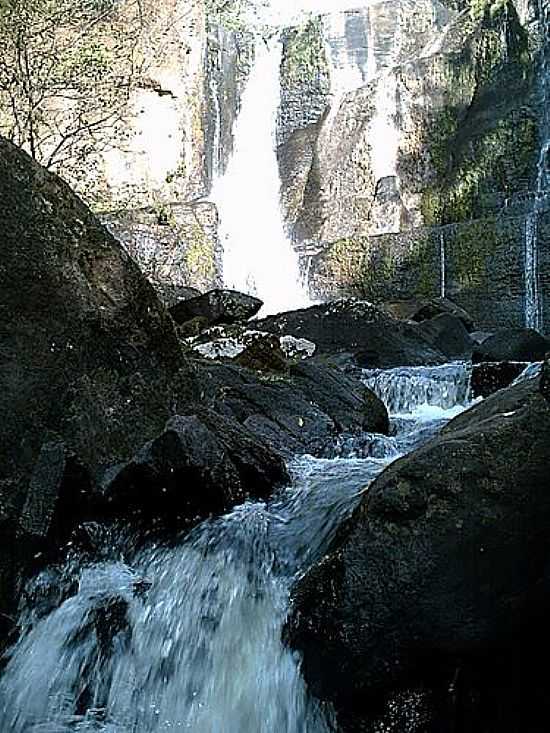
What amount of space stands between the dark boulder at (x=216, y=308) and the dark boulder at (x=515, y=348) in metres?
4.40

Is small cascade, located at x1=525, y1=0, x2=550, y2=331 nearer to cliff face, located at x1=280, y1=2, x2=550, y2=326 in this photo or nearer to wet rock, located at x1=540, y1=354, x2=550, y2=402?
cliff face, located at x1=280, y1=2, x2=550, y2=326

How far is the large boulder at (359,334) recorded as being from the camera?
12711mm

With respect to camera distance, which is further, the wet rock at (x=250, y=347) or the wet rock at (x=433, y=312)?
the wet rock at (x=433, y=312)

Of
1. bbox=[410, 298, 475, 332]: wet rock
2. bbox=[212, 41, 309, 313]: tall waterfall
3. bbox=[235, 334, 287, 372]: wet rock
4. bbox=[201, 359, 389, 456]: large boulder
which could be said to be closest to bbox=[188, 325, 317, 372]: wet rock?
bbox=[235, 334, 287, 372]: wet rock

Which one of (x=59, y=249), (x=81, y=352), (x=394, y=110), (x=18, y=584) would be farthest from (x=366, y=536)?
(x=394, y=110)

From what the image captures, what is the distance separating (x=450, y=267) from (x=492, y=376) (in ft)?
35.9

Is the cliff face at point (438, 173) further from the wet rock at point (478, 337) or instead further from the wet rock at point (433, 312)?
the wet rock at point (478, 337)

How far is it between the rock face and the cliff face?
1639cm

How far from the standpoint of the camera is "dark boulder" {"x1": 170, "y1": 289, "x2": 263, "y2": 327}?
1451 centimetres

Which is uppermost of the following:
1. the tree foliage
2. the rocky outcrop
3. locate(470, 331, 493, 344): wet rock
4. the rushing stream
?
the tree foliage

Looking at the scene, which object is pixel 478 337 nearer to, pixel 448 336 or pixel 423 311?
pixel 423 311

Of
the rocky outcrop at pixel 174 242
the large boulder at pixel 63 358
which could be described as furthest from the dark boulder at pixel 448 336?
the large boulder at pixel 63 358

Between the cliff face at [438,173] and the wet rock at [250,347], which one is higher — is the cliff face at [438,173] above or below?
above

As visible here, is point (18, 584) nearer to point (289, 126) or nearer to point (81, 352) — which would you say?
point (81, 352)
